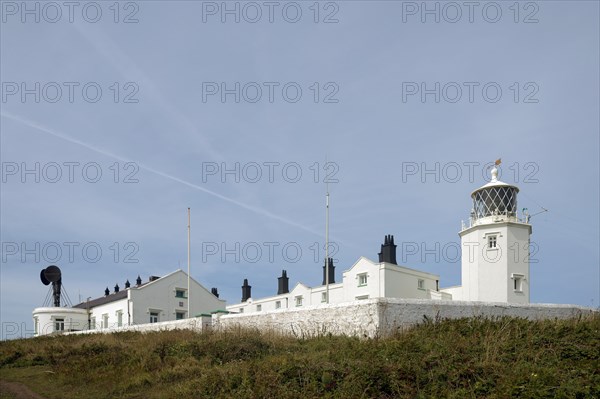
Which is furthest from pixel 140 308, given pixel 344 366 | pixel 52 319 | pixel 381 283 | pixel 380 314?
pixel 344 366

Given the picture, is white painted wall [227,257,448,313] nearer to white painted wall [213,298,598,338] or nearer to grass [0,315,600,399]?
white painted wall [213,298,598,338]

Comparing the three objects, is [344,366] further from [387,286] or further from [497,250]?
[387,286]

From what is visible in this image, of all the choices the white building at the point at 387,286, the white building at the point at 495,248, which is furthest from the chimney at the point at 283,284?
the white building at the point at 495,248

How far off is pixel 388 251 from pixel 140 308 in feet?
62.6

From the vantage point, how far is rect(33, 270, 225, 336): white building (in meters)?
41.9

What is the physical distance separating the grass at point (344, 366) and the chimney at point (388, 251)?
71.3ft

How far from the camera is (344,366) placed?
13117 mm

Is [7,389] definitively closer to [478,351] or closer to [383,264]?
[478,351]

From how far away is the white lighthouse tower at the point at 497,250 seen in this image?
30.2m

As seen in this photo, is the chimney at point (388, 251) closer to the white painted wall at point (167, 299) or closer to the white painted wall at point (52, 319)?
the white painted wall at point (167, 299)

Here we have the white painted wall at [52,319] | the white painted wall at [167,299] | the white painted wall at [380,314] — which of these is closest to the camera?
the white painted wall at [380,314]

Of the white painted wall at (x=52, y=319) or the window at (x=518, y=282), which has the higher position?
the window at (x=518, y=282)

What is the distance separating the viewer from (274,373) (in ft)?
42.7

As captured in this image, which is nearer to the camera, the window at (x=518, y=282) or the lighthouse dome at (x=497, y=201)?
the window at (x=518, y=282)
